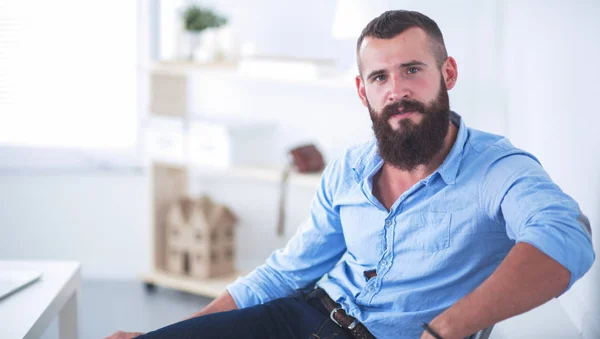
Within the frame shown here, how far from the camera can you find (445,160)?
59.5 inches

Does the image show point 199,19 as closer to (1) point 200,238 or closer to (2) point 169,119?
(2) point 169,119

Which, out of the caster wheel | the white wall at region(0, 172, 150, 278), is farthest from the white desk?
the white wall at region(0, 172, 150, 278)

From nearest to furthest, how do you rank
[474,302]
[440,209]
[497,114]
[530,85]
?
1. [474,302]
2. [440,209]
3. [530,85]
4. [497,114]

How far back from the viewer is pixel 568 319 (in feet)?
5.47

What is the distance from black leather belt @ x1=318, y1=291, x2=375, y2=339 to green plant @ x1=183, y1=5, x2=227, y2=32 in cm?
177

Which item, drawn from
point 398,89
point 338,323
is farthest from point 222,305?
point 398,89

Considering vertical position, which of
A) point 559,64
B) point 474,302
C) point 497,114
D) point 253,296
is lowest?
point 253,296

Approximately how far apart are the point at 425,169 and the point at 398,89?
0.19 m

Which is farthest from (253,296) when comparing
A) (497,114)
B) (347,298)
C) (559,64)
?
(497,114)

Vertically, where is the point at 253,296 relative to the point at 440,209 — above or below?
below

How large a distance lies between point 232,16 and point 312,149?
2.61ft

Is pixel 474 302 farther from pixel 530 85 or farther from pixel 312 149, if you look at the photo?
pixel 312 149

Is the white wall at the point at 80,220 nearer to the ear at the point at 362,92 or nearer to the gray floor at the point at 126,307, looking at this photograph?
the gray floor at the point at 126,307

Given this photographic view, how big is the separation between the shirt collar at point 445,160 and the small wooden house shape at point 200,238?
166 centimetres
